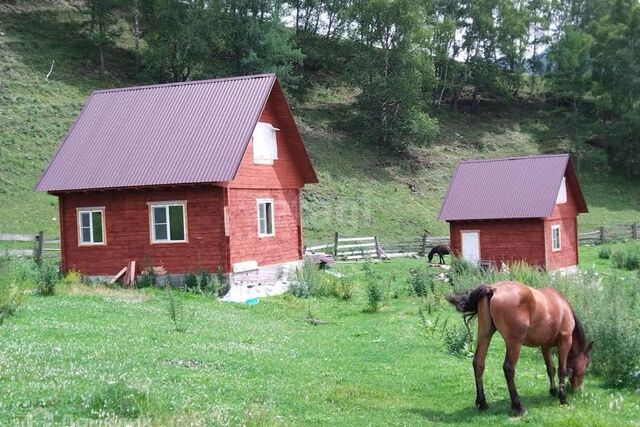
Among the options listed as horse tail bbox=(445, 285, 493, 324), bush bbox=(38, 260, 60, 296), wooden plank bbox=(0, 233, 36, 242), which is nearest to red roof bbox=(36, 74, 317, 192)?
bush bbox=(38, 260, 60, 296)

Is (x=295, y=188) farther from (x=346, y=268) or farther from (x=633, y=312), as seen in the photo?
(x=633, y=312)

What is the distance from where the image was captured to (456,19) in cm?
8050

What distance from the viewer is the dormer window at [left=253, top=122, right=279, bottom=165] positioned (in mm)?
28031

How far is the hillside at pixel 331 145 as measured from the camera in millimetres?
45416

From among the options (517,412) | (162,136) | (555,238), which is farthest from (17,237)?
(517,412)

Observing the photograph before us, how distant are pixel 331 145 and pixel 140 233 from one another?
3575 centimetres

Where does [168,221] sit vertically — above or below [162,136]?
below

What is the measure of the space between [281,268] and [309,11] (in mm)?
54788

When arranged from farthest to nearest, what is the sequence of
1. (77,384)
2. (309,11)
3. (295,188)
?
1. (309,11)
2. (295,188)
3. (77,384)

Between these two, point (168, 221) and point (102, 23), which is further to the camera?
point (102, 23)

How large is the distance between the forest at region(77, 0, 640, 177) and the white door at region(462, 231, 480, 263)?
2741 cm

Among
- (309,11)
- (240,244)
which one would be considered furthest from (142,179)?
(309,11)

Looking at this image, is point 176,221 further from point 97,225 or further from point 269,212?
point 269,212

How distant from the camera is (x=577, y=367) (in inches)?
424
